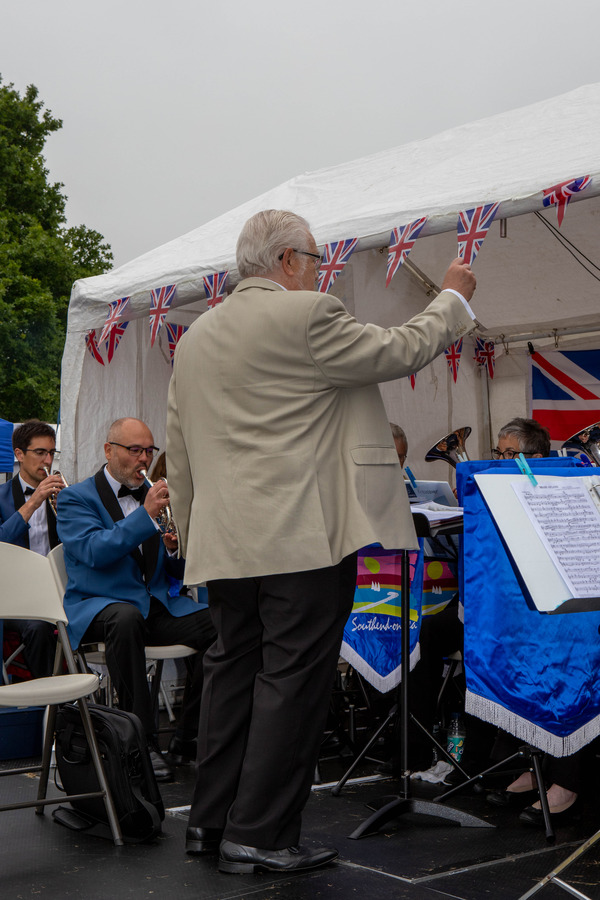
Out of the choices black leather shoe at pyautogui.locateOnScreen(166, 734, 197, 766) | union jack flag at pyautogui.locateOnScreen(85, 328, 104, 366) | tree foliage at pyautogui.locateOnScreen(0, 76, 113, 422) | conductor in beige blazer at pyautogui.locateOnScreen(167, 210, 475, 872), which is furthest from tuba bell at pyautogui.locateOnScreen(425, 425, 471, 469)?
tree foliage at pyautogui.locateOnScreen(0, 76, 113, 422)

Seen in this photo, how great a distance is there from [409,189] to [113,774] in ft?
11.0

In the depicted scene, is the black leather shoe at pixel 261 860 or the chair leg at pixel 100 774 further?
the chair leg at pixel 100 774

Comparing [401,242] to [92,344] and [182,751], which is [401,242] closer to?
[92,344]

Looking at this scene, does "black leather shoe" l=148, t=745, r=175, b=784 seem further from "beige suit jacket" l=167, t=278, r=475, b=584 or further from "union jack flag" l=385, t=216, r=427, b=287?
"union jack flag" l=385, t=216, r=427, b=287

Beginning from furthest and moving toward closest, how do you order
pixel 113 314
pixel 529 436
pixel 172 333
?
pixel 172 333, pixel 113 314, pixel 529 436

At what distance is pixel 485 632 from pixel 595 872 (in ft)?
2.47

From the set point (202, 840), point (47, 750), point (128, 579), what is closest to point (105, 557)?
point (128, 579)

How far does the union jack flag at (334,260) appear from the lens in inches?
182

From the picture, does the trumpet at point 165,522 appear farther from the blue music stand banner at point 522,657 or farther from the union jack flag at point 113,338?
the union jack flag at point 113,338

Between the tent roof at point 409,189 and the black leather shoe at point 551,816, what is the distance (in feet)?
7.93

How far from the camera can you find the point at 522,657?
9.48 ft

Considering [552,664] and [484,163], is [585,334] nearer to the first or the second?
[484,163]

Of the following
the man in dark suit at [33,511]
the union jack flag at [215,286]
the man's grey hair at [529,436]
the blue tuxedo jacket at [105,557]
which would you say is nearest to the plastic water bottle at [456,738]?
the blue tuxedo jacket at [105,557]

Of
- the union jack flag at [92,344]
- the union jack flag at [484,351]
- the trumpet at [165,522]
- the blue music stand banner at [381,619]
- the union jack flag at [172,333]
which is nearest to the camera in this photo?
the blue music stand banner at [381,619]
